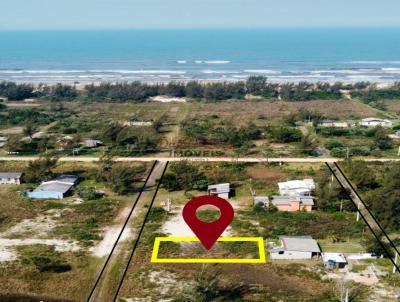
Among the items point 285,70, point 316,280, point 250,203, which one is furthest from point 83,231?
point 285,70

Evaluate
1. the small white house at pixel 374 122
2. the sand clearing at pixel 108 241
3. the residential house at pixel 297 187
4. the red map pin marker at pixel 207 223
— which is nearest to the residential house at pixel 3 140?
the sand clearing at pixel 108 241

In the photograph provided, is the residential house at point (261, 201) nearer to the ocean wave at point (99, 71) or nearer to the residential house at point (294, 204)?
the residential house at point (294, 204)

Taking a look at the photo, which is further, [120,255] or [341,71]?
[341,71]

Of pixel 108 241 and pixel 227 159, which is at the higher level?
pixel 227 159

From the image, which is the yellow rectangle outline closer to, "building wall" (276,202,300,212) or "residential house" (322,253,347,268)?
"residential house" (322,253,347,268)

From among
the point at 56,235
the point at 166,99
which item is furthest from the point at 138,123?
the point at 56,235

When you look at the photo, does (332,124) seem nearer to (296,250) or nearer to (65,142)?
(65,142)
